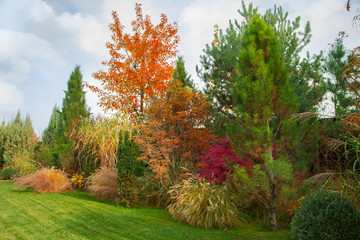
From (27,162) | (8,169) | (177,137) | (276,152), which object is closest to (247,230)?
(276,152)

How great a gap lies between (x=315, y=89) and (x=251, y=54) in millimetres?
4192

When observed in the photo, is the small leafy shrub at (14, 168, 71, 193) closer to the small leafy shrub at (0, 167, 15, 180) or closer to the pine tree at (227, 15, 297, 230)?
the small leafy shrub at (0, 167, 15, 180)

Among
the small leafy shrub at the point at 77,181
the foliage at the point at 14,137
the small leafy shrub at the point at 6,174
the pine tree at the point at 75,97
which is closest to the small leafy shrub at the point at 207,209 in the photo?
the small leafy shrub at the point at 77,181

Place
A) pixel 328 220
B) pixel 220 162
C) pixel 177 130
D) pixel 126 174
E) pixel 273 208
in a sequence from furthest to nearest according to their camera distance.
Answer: pixel 177 130 < pixel 126 174 < pixel 220 162 < pixel 273 208 < pixel 328 220

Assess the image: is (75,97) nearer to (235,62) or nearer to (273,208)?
(235,62)

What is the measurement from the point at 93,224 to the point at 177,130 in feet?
12.0

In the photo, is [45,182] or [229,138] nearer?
[229,138]

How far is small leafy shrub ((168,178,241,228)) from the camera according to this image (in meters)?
5.43

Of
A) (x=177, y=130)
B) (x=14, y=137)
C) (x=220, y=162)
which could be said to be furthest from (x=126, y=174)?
(x=14, y=137)

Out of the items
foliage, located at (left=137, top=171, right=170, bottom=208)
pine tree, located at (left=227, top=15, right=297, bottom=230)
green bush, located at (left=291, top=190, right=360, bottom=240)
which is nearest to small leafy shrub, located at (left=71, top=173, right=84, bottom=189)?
foliage, located at (left=137, top=171, right=170, bottom=208)

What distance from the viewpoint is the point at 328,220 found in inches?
157

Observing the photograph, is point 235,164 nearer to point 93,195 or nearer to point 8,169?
point 93,195

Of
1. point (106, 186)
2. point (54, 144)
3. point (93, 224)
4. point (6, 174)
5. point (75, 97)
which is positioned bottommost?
point (93, 224)

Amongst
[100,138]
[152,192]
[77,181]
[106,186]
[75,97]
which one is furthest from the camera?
[75,97]
